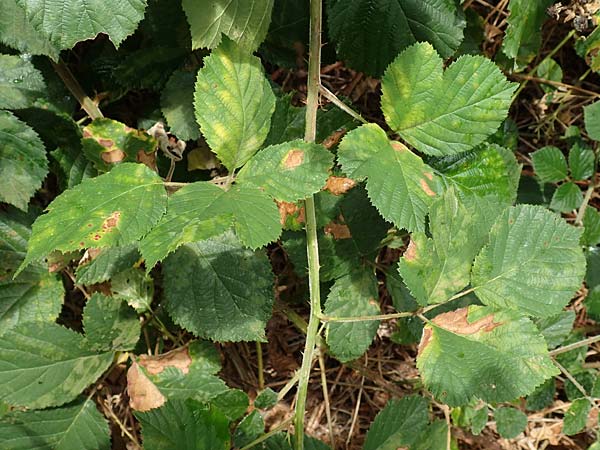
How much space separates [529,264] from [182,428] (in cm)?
63

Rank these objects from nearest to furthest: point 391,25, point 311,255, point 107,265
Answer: point 311,255, point 391,25, point 107,265

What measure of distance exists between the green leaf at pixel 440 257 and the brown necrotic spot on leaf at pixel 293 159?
0.70 feet

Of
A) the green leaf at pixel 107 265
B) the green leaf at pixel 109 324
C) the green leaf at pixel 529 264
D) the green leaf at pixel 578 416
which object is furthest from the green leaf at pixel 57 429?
the green leaf at pixel 578 416

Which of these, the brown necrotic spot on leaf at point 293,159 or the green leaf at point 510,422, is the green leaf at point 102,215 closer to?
the brown necrotic spot on leaf at point 293,159

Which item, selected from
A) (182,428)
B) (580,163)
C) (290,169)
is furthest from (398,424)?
(580,163)

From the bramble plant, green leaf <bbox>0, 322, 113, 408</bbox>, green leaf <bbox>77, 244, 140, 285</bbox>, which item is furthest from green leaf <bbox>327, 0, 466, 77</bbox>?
green leaf <bbox>0, 322, 113, 408</bbox>

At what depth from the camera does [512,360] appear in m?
0.93

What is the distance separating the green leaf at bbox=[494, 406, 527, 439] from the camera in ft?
5.05

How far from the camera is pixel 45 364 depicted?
1.32m

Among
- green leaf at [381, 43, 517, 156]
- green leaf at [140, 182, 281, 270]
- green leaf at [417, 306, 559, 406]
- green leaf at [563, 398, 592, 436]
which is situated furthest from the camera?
green leaf at [563, 398, 592, 436]

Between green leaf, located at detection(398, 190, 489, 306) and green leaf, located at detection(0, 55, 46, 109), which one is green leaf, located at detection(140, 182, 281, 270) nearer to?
green leaf, located at detection(398, 190, 489, 306)

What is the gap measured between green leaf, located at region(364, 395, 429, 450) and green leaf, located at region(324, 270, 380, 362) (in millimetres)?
141

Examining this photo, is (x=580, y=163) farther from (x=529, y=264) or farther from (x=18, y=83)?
(x=18, y=83)

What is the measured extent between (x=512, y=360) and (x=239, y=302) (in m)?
0.54
